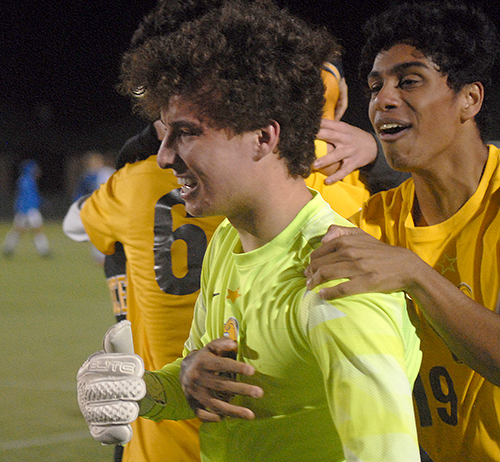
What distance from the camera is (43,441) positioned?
5062mm

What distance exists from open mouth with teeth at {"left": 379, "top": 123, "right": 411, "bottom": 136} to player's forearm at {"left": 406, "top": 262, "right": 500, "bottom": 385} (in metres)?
0.66

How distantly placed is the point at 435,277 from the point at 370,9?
21191 mm

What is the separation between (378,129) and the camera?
2.28m

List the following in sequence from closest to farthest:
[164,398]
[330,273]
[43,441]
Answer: [330,273]
[164,398]
[43,441]

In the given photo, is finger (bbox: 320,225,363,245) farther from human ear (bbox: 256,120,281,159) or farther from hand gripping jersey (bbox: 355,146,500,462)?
hand gripping jersey (bbox: 355,146,500,462)

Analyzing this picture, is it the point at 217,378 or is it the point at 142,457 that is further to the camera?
the point at 142,457

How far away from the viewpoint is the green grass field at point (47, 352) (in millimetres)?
5027

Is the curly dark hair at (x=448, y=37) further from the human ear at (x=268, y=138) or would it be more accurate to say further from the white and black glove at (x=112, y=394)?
the white and black glove at (x=112, y=394)

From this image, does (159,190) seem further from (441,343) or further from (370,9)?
(370,9)

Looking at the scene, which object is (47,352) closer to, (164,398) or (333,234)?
(164,398)

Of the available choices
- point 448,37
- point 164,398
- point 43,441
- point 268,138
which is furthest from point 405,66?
point 43,441

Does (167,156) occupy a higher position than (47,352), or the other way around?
(167,156)

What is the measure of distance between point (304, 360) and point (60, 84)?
36.1m

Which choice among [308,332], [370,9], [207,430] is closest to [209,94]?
[308,332]
